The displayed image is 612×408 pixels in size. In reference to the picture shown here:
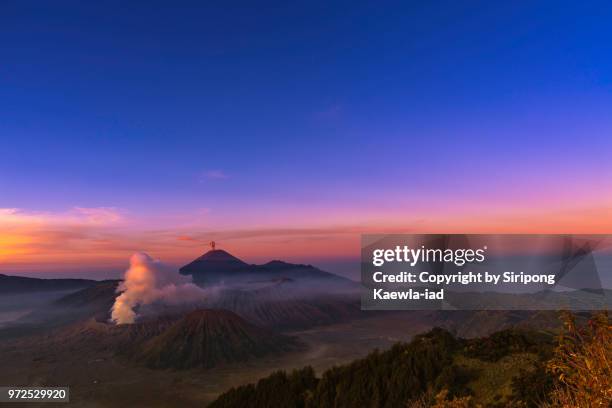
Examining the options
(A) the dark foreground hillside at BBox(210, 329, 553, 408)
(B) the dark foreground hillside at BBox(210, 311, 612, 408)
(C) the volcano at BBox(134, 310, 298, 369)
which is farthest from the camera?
(C) the volcano at BBox(134, 310, 298, 369)

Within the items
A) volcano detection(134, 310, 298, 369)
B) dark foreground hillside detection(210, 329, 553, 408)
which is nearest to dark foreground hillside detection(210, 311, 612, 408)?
dark foreground hillside detection(210, 329, 553, 408)

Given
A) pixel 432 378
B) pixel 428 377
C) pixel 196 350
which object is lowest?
pixel 196 350

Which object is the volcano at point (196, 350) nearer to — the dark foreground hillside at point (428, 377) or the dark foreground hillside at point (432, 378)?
the dark foreground hillside at point (432, 378)

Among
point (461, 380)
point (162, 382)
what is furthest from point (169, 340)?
point (461, 380)

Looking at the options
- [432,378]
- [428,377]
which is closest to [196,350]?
[428,377]

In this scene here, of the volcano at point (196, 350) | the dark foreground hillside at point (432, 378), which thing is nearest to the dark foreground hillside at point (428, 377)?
the dark foreground hillside at point (432, 378)

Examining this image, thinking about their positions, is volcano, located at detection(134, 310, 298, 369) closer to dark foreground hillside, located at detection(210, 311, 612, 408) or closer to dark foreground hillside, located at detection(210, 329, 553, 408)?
dark foreground hillside, located at detection(210, 311, 612, 408)

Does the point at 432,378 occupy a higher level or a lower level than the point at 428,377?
higher

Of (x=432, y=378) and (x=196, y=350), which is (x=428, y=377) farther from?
(x=196, y=350)

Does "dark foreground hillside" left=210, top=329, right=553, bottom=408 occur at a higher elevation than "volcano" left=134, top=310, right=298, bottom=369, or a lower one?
higher

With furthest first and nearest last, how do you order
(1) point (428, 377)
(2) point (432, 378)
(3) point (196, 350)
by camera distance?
(3) point (196, 350)
(1) point (428, 377)
(2) point (432, 378)

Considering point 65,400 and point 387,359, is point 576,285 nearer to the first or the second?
point 387,359

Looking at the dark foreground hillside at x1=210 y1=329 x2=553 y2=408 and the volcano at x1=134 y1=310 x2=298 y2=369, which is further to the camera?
the volcano at x1=134 y1=310 x2=298 y2=369
